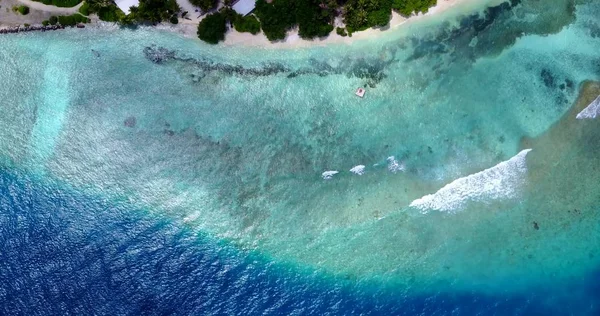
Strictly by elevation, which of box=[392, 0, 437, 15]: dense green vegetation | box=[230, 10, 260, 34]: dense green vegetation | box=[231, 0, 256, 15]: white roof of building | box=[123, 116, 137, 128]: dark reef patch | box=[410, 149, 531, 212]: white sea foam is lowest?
box=[410, 149, 531, 212]: white sea foam

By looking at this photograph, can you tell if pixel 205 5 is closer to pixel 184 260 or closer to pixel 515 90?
Result: pixel 184 260

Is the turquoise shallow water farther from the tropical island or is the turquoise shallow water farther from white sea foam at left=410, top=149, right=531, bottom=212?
the tropical island

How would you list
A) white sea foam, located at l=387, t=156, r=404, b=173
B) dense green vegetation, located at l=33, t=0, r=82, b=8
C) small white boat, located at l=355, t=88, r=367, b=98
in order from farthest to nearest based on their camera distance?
1. white sea foam, located at l=387, t=156, r=404, b=173
2. small white boat, located at l=355, t=88, r=367, b=98
3. dense green vegetation, located at l=33, t=0, r=82, b=8

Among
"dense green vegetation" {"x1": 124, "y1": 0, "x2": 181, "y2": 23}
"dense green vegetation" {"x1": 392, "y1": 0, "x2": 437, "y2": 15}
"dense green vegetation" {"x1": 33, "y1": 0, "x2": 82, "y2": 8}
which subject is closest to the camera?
"dense green vegetation" {"x1": 124, "y1": 0, "x2": 181, "y2": 23}

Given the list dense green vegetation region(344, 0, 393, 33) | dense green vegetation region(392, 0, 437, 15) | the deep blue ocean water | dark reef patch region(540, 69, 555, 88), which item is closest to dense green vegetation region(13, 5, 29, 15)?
the deep blue ocean water

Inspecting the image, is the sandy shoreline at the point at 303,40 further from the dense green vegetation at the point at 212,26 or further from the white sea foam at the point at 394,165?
the white sea foam at the point at 394,165

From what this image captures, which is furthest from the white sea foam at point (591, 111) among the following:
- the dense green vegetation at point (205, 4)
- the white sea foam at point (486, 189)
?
the dense green vegetation at point (205, 4)
